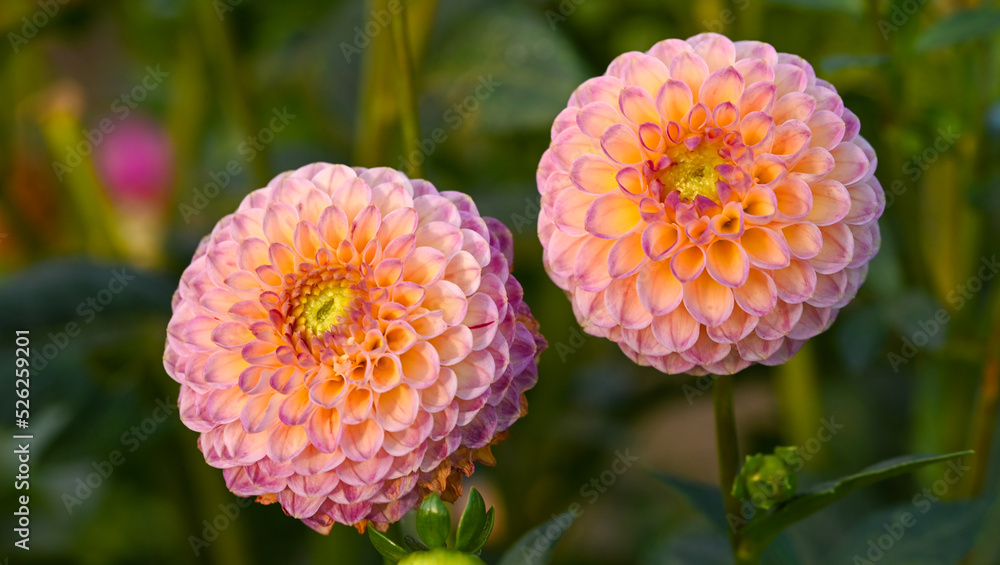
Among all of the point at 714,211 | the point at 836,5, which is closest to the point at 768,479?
the point at 714,211

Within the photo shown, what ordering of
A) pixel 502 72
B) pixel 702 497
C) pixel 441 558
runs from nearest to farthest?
1. pixel 441 558
2. pixel 702 497
3. pixel 502 72

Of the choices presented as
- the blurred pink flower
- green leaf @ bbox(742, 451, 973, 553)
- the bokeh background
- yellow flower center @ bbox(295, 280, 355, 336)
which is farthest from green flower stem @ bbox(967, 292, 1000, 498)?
the blurred pink flower

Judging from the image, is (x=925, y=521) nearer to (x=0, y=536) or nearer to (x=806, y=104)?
(x=806, y=104)

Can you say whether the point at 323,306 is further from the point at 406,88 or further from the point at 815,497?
the point at 815,497

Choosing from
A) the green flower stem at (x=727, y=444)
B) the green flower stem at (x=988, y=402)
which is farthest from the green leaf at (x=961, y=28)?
the green flower stem at (x=727, y=444)

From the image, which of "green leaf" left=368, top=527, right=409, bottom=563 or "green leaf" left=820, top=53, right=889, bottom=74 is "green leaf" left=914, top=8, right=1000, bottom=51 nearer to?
"green leaf" left=820, top=53, right=889, bottom=74

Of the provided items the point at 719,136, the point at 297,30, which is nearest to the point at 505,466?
the point at 297,30
